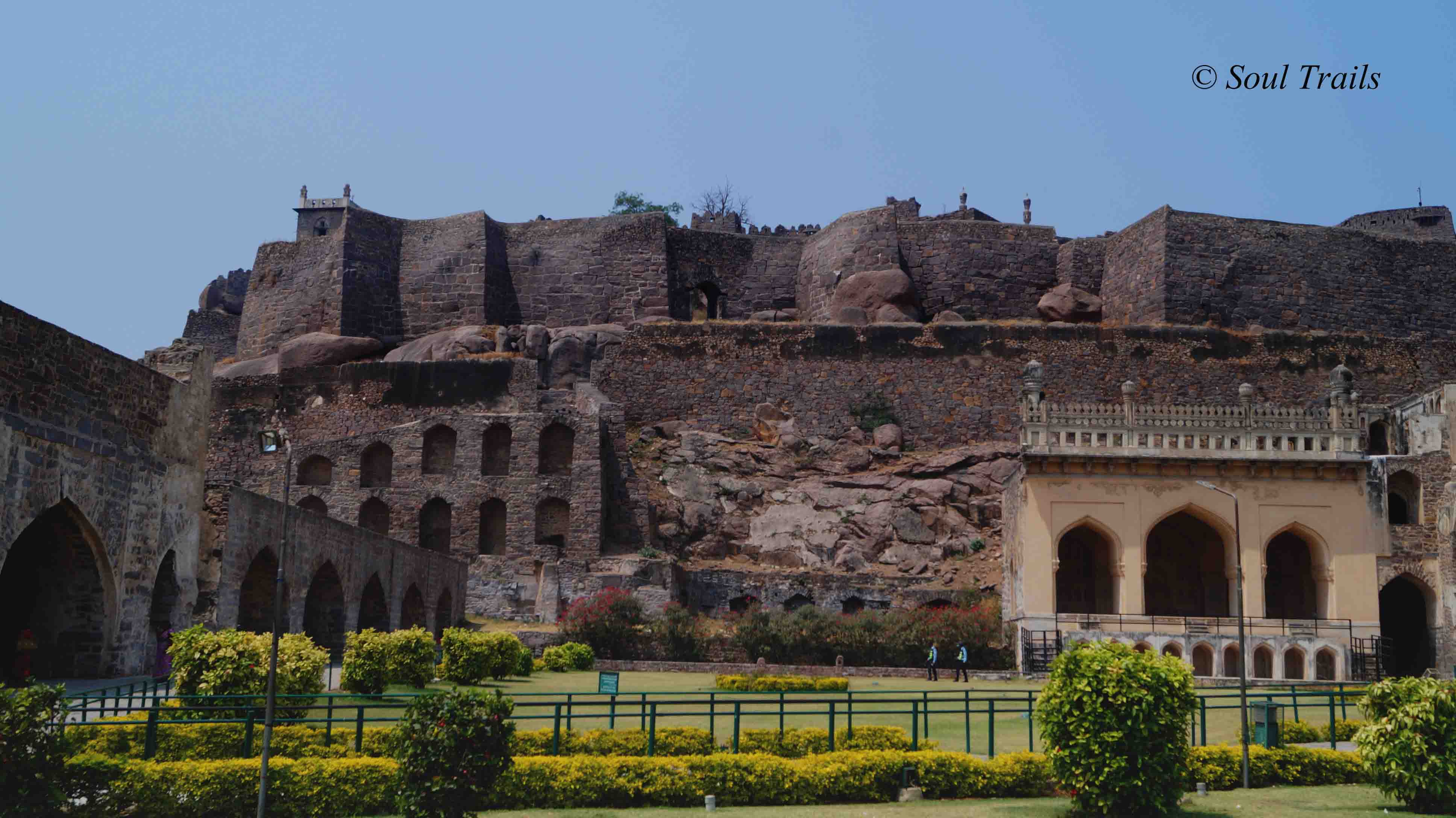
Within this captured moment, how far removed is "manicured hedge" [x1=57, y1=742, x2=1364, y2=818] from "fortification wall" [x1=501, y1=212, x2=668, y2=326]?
32.6 m

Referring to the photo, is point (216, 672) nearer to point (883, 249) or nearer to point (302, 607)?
point (302, 607)

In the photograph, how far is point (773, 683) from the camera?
2578 cm

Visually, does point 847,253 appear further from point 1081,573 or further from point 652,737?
point 652,737

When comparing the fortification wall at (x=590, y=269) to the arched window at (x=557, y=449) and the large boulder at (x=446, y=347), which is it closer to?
→ the large boulder at (x=446, y=347)

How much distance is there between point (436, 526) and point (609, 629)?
973cm

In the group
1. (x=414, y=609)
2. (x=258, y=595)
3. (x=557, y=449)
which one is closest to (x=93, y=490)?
(x=258, y=595)

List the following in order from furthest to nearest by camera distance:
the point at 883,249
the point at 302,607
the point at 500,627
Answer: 1. the point at 883,249
2. the point at 500,627
3. the point at 302,607

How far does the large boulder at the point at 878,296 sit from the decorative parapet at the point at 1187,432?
51.6 feet

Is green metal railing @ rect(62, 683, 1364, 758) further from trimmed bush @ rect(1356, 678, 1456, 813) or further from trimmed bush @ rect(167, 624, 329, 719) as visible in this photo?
trimmed bush @ rect(1356, 678, 1456, 813)

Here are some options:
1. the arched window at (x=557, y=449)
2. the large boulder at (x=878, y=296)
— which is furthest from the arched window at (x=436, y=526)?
the large boulder at (x=878, y=296)

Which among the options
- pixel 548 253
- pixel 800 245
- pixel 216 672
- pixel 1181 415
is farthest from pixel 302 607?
pixel 800 245

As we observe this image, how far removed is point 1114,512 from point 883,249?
1926cm

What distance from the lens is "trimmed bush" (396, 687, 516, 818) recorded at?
1217 centimetres

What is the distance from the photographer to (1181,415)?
30.1 metres
